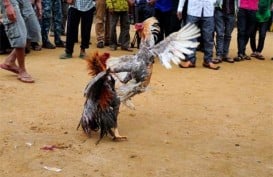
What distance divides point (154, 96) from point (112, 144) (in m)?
1.98

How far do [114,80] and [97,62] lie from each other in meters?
0.25

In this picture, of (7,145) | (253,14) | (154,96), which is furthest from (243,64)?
(7,145)

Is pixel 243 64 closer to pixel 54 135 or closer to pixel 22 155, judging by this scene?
pixel 54 135

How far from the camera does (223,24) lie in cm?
928

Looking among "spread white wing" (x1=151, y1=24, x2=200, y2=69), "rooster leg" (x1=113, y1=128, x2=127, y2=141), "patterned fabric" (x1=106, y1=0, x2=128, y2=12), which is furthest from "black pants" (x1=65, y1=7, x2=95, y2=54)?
"rooster leg" (x1=113, y1=128, x2=127, y2=141)

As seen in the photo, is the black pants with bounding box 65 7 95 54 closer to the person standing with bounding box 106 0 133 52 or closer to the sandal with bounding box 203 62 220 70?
the person standing with bounding box 106 0 133 52

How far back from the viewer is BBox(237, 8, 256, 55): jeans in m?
9.70

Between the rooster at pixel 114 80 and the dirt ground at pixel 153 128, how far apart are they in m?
→ 0.21

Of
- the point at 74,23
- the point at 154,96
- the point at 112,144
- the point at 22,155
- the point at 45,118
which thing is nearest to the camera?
the point at 22,155

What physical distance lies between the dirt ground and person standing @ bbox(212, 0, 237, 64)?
1.07 meters

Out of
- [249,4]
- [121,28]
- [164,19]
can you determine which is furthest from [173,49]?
[121,28]

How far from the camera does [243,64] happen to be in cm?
963

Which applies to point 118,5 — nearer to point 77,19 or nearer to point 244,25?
point 77,19

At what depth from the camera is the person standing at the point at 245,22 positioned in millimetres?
9594
